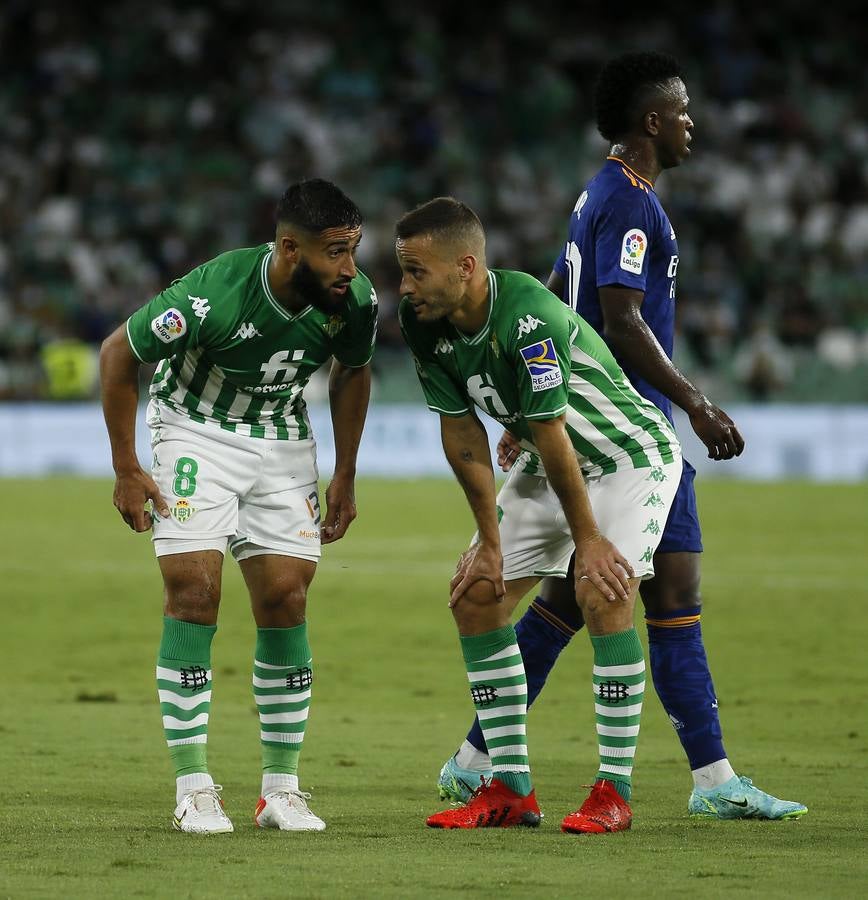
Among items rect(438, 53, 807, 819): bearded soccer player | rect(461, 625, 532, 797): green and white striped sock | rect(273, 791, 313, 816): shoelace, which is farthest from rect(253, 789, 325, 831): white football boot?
rect(438, 53, 807, 819): bearded soccer player

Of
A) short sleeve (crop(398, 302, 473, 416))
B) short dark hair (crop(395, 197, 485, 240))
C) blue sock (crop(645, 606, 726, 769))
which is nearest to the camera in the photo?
short dark hair (crop(395, 197, 485, 240))

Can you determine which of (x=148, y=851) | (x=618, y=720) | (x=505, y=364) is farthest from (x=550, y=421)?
(x=148, y=851)

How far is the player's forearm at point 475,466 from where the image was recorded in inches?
204

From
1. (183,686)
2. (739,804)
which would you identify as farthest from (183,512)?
(739,804)

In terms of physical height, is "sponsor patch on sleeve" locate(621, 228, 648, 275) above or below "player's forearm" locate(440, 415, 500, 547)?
above

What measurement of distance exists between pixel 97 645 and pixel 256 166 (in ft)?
56.1

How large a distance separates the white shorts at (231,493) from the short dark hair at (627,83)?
1.59 m

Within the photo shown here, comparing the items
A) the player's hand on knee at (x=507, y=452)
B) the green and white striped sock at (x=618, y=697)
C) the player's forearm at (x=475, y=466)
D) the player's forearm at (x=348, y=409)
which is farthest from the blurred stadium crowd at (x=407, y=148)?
the green and white striped sock at (x=618, y=697)

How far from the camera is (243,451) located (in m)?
5.32

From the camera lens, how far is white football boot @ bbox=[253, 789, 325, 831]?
16.5ft

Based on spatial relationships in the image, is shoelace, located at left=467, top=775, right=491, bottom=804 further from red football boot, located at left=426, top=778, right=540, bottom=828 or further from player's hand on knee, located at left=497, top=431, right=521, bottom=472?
player's hand on knee, located at left=497, top=431, right=521, bottom=472

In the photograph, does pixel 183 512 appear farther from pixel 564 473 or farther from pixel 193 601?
pixel 564 473

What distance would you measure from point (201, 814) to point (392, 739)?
223 centimetres

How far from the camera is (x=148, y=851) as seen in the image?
4.54m
